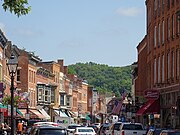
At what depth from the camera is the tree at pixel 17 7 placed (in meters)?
15.1

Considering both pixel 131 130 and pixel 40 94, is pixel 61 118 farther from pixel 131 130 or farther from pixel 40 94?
pixel 131 130

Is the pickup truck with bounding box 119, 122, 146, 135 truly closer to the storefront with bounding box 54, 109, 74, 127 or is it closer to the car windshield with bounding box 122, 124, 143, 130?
the car windshield with bounding box 122, 124, 143, 130

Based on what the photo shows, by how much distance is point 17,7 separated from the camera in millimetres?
15227

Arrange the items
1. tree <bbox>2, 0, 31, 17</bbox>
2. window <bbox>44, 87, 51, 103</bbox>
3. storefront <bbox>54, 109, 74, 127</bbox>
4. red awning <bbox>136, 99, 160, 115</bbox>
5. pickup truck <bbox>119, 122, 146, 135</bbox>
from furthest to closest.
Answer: window <bbox>44, 87, 51, 103</bbox>
storefront <bbox>54, 109, 74, 127</bbox>
red awning <bbox>136, 99, 160, 115</bbox>
pickup truck <bbox>119, 122, 146, 135</bbox>
tree <bbox>2, 0, 31, 17</bbox>

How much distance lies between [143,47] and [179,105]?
1232 inches

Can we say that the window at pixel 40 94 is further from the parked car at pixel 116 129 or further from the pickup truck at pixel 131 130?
the pickup truck at pixel 131 130

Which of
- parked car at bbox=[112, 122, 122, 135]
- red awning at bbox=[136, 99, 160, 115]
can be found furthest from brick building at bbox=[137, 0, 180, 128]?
parked car at bbox=[112, 122, 122, 135]

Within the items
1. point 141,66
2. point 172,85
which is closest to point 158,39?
point 172,85

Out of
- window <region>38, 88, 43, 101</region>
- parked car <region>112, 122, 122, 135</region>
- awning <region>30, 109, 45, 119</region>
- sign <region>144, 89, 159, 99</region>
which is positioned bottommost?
parked car <region>112, 122, 122, 135</region>

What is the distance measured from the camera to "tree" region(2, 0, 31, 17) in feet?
49.4

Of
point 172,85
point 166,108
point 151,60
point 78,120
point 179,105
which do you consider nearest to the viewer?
point 179,105

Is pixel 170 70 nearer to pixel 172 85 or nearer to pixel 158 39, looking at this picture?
pixel 172 85

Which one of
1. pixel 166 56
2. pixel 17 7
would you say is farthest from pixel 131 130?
pixel 17 7

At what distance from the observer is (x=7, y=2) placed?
592 inches
